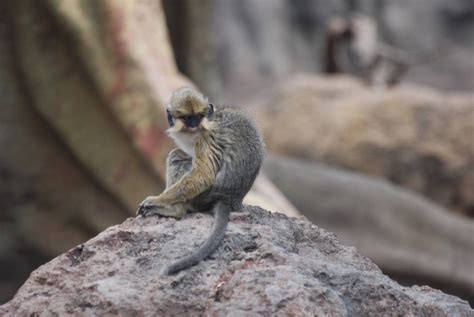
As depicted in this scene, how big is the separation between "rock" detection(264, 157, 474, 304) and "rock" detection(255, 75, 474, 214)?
4.63 feet

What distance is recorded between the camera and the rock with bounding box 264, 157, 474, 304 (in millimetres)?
10914

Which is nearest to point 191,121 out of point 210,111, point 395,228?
point 210,111

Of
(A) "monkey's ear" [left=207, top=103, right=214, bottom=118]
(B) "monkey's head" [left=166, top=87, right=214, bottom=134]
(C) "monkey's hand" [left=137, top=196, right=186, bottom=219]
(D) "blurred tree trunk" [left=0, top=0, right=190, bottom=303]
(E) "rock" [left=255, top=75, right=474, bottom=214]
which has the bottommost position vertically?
(C) "monkey's hand" [left=137, top=196, right=186, bottom=219]

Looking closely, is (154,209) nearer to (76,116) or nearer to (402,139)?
(76,116)

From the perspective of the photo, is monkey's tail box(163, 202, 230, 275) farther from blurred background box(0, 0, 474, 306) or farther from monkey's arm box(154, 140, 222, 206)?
blurred background box(0, 0, 474, 306)

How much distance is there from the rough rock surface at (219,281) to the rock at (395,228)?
7.00 metres

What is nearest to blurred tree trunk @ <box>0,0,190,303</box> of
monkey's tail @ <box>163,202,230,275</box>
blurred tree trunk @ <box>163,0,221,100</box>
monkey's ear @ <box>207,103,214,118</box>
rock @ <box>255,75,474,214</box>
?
blurred tree trunk @ <box>163,0,221,100</box>

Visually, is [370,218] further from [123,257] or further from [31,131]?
[123,257]

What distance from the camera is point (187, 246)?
3.77m

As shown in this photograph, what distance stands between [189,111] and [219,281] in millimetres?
984

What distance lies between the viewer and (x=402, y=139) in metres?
12.8

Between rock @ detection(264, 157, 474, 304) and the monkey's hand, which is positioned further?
rock @ detection(264, 157, 474, 304)

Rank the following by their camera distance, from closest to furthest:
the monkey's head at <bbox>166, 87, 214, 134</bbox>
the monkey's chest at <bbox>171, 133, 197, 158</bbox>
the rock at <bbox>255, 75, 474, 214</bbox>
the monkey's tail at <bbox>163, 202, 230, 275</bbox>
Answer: the monkey's tail at <bbox>163, 202, 230, 275</bbox> < the monkey's head at <bbox>166, 87, 214, 134</bbox> < the monkey's chest at <bbox>171, 133, 197, 158</bbox> < the rock at <bbox>255, 75, 474, 214</bbox>

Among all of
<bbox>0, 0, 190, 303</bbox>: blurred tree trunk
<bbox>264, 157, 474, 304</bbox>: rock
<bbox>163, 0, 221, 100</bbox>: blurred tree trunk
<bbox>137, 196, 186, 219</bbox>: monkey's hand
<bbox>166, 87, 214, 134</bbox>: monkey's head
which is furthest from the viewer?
<bbox>264, 157, 474, 304</bbox>: rock
